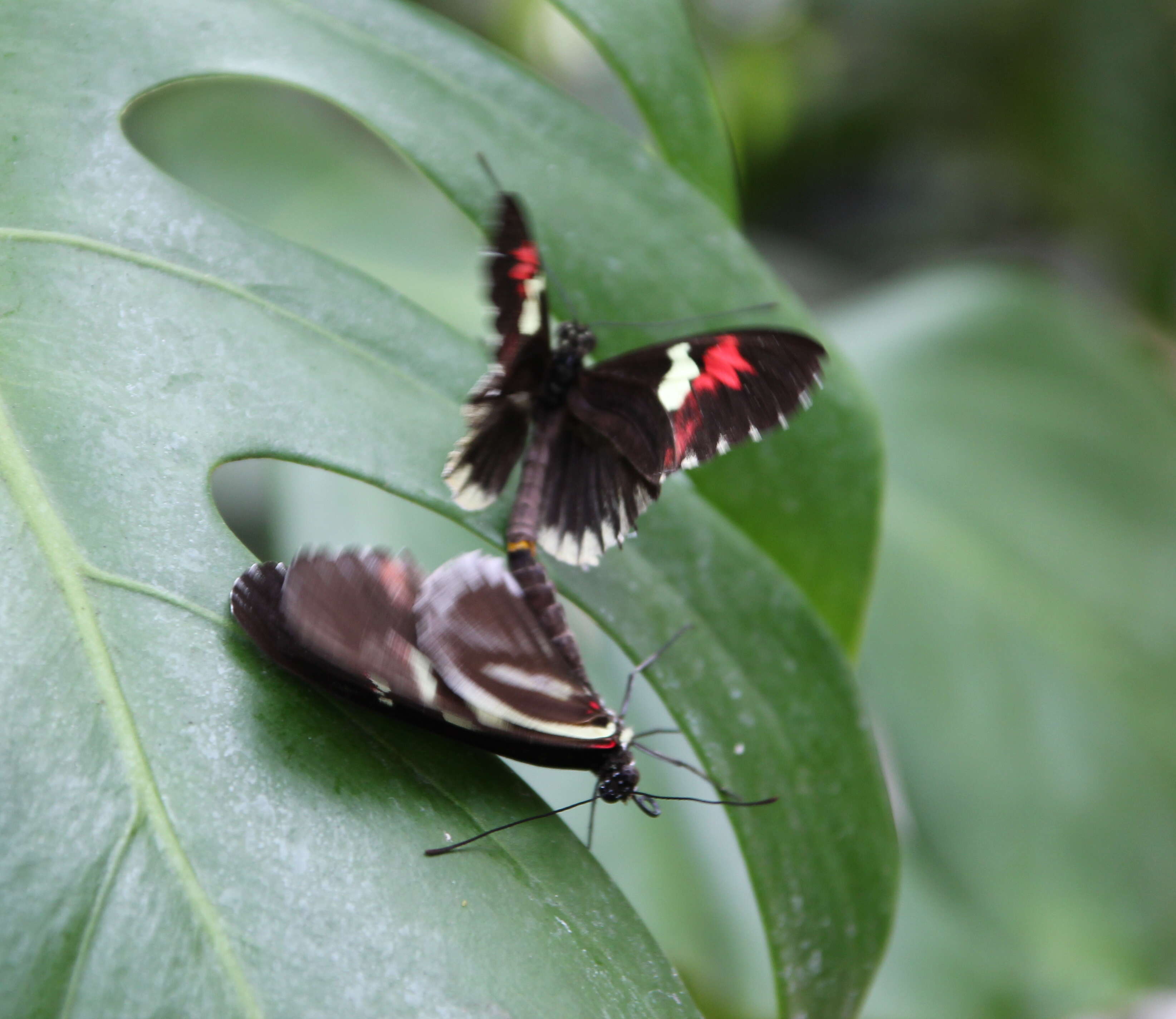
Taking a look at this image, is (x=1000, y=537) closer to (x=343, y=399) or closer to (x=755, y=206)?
(x=343, y=399)

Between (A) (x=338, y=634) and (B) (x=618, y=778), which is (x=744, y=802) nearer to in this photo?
(B) (x=618, y=778)

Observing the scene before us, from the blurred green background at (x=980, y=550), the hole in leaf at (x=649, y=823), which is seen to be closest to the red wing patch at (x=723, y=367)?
the blurred green background at (x=980, y=550)

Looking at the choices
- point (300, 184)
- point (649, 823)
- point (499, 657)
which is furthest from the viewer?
point (300, 184)

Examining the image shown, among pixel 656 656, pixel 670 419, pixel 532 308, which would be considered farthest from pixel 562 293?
pixel 656 656

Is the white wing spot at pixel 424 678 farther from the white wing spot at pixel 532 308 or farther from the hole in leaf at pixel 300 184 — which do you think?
the hole in leaf at pixel 300 184

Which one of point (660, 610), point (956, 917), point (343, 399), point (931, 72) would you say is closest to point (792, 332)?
point (660, 610)
